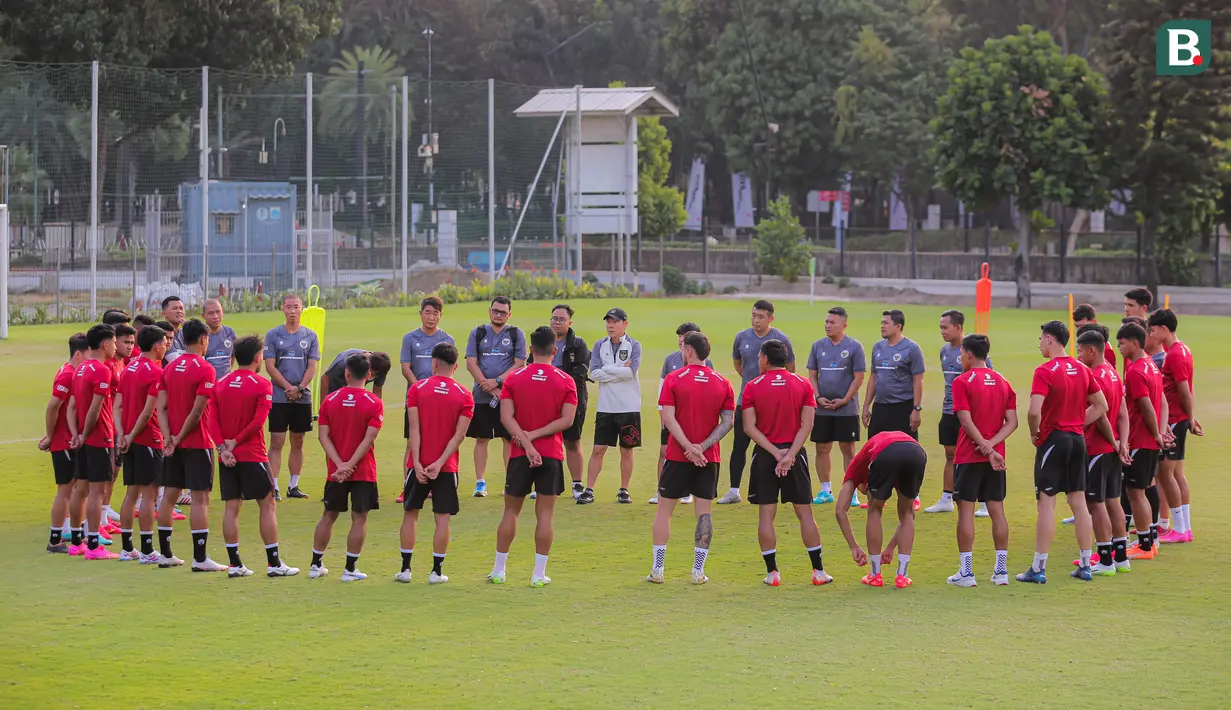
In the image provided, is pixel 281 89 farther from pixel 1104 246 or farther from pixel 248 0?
pixel 1104 246

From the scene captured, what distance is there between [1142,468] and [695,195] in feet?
238

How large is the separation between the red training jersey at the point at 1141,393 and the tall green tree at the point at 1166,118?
33713 millimetres

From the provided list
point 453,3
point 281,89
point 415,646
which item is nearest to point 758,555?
point 415,646

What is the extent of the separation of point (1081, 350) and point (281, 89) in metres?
33.3

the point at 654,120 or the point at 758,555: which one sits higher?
the point at 654,120

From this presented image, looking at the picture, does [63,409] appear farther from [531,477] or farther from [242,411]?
[531,477]

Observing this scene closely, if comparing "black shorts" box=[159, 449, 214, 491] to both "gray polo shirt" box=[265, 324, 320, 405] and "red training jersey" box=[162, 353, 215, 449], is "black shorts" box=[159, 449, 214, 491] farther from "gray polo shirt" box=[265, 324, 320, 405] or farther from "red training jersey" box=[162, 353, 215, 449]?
"gray polo shirt" box=[265, 324, 320, 405]

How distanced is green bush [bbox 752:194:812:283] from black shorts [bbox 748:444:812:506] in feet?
137

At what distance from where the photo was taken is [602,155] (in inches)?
1934

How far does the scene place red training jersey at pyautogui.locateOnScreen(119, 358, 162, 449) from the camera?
37.6 ft

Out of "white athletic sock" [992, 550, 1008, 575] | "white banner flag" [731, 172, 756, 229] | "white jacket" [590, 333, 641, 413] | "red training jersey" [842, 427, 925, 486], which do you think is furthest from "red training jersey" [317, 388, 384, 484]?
"white banner flag" [731, 172, 756, 229]

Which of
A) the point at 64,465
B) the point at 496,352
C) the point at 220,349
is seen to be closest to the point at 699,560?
the point at 496,352

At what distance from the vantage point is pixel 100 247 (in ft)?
120

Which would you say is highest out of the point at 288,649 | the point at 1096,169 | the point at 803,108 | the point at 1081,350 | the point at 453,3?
the point at 453,3
